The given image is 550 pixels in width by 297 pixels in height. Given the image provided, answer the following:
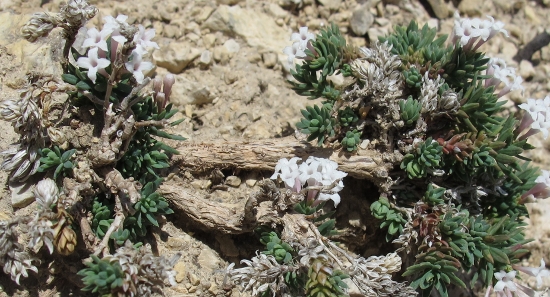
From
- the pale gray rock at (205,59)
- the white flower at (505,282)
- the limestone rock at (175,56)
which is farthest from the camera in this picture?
the pale gray rock at (205,59)

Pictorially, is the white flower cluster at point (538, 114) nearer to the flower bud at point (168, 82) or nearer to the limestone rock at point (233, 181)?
the limestone rock at point (233, 181)

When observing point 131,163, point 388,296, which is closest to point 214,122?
point 131,163

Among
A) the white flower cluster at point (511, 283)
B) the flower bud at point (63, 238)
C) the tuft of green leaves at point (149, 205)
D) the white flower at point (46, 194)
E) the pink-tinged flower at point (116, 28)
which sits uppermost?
the pink-tinged flower at point (116, 28)

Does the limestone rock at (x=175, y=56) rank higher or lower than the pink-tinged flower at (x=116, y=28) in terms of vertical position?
lower

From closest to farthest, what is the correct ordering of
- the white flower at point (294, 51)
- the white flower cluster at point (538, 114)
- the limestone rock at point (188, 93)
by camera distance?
the white flower cluster at point (538, 114)
the white flower at point (294, 51)
the limestone rock at point (188, 93)

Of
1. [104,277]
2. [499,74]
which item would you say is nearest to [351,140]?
[499,74]

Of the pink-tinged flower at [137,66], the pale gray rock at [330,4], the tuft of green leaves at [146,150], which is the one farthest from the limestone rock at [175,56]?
the pale gray rock at [330,4]

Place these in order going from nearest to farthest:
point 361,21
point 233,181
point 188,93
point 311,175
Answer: point 311,175
point 233,181
point 188,93
point 361,21

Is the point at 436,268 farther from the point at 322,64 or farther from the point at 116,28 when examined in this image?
the point at 116,28
